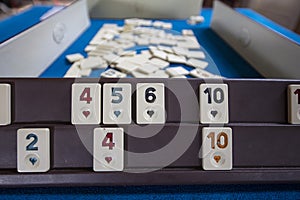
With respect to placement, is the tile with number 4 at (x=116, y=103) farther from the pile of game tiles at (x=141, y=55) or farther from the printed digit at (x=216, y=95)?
the pile of game tiles at (x=141, y=55)

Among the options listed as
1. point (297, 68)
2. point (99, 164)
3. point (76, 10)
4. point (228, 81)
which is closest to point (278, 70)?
point (297, 68)

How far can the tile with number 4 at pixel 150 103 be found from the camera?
14.0 inches

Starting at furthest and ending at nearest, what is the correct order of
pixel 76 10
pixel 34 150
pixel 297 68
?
pixel 76 10
pixel 297 68
pixel 34 150

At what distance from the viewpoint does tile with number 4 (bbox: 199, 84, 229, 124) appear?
36cm

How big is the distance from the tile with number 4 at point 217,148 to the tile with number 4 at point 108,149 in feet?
0.36

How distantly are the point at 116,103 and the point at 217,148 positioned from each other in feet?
0.47

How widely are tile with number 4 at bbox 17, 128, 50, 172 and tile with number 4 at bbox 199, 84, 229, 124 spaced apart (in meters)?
0.20

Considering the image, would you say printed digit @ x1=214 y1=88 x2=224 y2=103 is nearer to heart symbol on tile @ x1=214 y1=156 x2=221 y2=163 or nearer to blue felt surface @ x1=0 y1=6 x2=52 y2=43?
heart symbol on tile @ x1=214 y1=156 x2=221 y2=163

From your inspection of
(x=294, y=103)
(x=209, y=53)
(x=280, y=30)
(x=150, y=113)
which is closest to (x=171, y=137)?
(x=150, y=113)

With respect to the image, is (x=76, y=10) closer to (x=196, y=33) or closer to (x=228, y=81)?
(x=196, y=33)

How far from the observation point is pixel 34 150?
1.13 ft

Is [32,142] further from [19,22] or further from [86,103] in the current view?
[19,22]

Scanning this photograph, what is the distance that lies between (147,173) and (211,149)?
0.29 ft

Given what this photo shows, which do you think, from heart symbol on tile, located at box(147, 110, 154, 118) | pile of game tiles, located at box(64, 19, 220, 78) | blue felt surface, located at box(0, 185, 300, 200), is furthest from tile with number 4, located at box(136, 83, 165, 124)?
pile of game tiles, located at box(64, 19, 220, 78)
